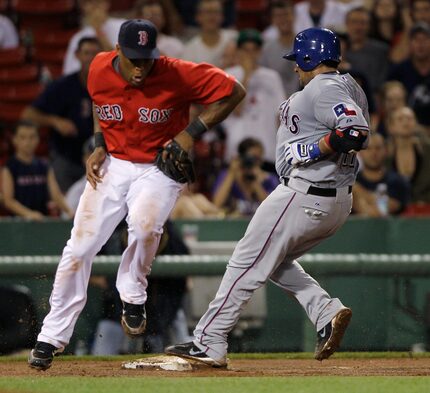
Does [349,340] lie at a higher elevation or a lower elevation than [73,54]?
lower

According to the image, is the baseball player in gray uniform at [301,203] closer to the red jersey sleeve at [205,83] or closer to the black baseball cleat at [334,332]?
the black baseball cleat at [334,332]

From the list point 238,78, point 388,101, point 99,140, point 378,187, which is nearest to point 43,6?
point 238,78

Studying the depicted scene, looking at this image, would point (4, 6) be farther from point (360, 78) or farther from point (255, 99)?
point (360, 78)

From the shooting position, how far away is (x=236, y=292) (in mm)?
6586

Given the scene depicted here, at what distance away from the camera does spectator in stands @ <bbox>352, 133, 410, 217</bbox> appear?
10078 millimetres

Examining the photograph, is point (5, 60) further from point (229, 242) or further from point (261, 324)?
point (261, 324)

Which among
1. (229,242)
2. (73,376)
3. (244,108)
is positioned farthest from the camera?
(244,108)

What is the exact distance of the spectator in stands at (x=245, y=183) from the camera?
10352 millimetres

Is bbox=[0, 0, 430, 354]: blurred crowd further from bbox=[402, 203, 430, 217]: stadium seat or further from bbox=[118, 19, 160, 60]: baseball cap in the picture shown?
bbox=[118, 19, 160, 60]: baseball cap

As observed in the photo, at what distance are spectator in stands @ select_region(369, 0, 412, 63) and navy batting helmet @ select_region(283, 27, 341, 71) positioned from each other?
586cm

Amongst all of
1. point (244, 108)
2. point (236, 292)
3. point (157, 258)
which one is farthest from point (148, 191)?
point (244, 108)

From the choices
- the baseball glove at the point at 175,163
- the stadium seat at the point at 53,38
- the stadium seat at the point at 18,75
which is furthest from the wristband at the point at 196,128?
the stadium seat at the point at 53,38

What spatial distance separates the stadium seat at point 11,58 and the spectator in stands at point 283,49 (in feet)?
9.84

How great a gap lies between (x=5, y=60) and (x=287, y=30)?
3.39 metres
